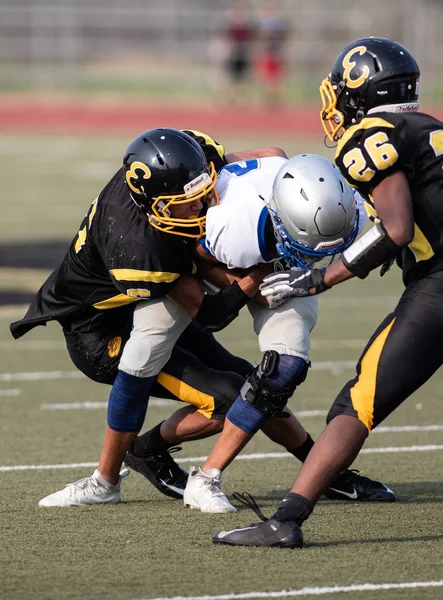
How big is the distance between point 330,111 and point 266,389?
108 centimetres

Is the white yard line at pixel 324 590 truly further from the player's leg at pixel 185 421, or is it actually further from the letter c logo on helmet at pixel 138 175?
the letter c logo on helmet at pixel 138 175

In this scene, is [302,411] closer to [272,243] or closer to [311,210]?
[272,243]

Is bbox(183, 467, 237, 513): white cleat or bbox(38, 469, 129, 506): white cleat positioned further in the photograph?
bbox(38, 469, 129, 506): white cleat

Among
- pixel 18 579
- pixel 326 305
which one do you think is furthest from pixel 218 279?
pixel 326 305

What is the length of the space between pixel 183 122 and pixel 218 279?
1790 centimetres

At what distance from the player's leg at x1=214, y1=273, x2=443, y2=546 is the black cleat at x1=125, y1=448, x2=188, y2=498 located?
898mm

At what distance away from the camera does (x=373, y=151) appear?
13.3 ft

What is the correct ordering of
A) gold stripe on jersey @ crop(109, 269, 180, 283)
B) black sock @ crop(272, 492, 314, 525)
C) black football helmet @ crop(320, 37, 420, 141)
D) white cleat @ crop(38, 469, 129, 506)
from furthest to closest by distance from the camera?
white cleat @ crop(38, 469, 129, 506), gold stripe on jersey @ crop(109, 269, 180, 283), black football helmet @ crop(320, 37, 420, 141), black sock @ crop(272, 492, 314, 525)

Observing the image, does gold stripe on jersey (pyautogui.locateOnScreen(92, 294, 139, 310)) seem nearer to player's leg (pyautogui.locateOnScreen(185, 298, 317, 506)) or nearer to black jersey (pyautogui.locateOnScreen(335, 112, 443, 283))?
player's leg (pyautogui.locateOnScreen(185, 298, 317, 506))

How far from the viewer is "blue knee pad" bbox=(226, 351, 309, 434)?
4.52 metres

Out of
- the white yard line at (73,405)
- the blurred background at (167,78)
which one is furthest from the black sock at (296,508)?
the blurred background at (167,78)

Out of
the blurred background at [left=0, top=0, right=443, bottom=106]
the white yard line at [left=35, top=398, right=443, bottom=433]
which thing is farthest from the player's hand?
the blurred background at [left=0, top=0, right=443, bottom=106]

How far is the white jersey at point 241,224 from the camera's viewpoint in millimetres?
4418

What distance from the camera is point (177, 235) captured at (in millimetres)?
4617
